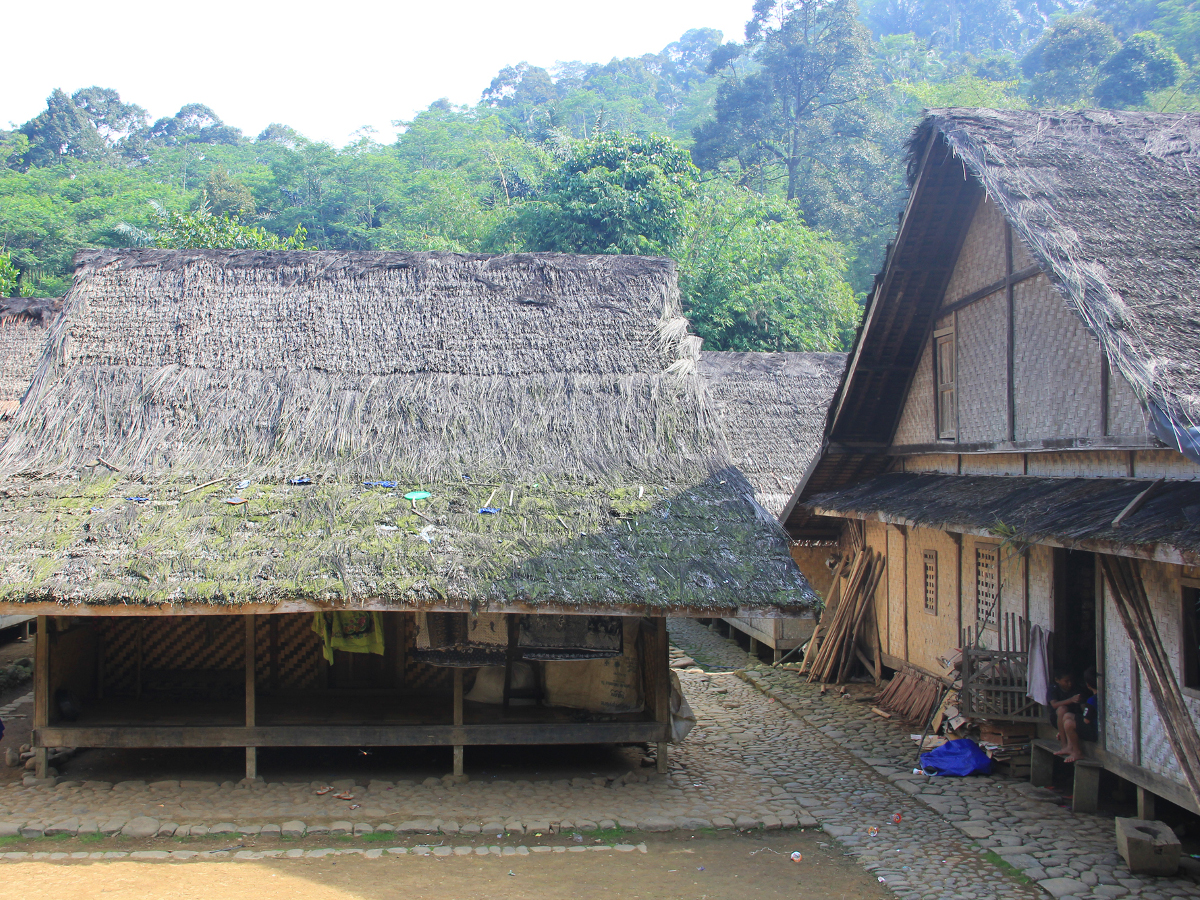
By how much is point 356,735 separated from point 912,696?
269 inches

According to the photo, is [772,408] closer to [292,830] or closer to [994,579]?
Result: [994,579]

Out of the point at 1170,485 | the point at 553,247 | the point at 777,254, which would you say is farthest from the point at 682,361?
the point at 777,254

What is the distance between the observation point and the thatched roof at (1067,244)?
223 inches

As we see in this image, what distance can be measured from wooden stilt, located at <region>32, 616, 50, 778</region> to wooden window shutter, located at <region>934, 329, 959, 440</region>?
9.75 m

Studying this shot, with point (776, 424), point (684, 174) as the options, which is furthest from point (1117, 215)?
point (684, 174)

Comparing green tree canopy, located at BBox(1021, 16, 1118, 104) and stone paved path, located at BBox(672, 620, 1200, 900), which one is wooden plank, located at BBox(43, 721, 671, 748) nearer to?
stone paved path, located at BBox(672, 620, 1200, 900)

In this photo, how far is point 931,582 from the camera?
11.0 metres

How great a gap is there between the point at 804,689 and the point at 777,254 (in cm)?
1693

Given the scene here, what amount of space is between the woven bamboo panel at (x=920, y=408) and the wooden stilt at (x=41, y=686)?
32.2 ft

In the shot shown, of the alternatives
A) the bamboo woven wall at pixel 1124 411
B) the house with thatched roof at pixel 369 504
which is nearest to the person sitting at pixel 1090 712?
the bamboo woven wall at pixel 1124 411

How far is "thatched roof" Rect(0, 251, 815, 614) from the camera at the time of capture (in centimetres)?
735

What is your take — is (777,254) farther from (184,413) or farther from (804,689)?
(184,413)

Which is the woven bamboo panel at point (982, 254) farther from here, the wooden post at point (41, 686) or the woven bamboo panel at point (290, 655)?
the wooden post at point (41, 686)

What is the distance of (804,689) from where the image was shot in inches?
495
